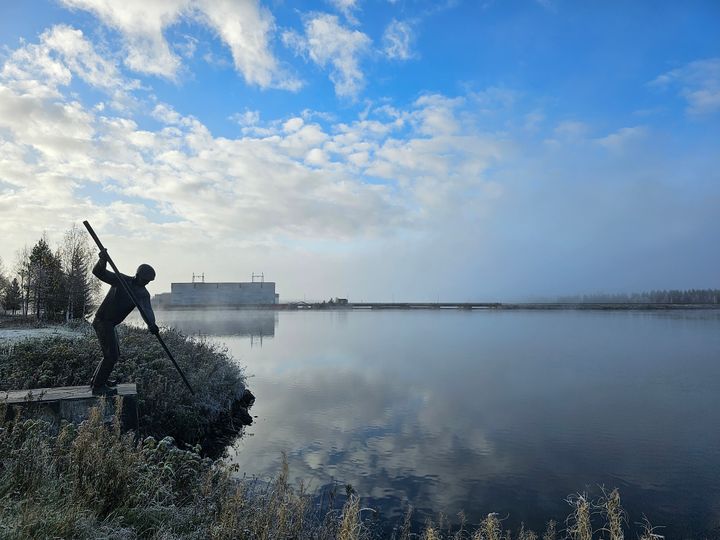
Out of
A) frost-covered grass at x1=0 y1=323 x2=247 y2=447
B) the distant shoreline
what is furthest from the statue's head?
the distant shoreline

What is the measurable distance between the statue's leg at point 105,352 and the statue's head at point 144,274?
132cm

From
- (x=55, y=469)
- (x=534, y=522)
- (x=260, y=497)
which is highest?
(x=55, y=469)

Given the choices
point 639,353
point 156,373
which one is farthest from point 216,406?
point 639,353

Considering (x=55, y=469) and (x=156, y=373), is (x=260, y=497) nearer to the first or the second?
(x=55, y=469)

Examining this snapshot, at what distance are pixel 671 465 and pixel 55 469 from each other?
15.4m

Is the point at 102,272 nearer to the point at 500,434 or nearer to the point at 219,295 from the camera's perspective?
the point at 500,434

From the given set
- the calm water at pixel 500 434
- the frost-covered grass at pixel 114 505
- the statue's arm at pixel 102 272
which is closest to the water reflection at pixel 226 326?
the calm water at pixel 500 434

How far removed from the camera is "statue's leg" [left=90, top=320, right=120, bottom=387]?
34.8 ft

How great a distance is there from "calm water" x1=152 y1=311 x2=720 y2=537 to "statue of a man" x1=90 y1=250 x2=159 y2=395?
4898mm

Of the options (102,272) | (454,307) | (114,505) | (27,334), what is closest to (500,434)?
(114,505)

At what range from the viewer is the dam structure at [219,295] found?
147875 mm

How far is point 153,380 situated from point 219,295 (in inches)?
5522

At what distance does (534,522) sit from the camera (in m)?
9.95

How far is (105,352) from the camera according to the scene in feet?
35.8
